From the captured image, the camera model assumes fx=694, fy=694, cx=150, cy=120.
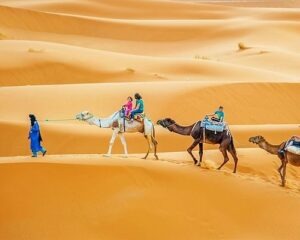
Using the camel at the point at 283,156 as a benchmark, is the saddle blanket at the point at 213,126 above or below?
above

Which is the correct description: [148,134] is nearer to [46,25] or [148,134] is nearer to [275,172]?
[275,172]

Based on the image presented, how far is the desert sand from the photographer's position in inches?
460

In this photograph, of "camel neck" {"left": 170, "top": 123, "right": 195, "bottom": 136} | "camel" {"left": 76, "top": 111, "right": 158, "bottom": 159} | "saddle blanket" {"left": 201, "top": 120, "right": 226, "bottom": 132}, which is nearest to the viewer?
"saddle blanket" {"left": 201, "top": 120, "right": 226, "bottom": 132}

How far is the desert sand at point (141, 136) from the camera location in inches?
460

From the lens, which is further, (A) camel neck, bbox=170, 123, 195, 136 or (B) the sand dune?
(A) camel neck, bbox=170, 123, 195, 136

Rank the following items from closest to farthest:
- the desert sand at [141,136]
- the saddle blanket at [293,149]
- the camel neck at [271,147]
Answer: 1. the desert sand at [141,136]
2. the saddle blanket at [293,149]
3. the camel neck at [271,147]

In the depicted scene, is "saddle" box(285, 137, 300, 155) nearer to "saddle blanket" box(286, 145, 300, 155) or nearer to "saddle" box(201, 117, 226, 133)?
"saddle blanket" box(286, 145, 300, 155)

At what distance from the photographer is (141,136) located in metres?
19.6

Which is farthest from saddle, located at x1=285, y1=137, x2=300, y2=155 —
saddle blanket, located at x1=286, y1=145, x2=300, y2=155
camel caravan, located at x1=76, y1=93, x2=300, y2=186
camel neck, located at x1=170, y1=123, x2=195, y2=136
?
camel neck, located at x1=170, y1=123, x2=195, y2=136

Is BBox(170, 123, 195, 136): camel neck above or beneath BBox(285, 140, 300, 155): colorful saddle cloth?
above

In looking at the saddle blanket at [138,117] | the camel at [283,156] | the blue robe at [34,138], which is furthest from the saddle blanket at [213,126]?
the blue robe at [34,138]

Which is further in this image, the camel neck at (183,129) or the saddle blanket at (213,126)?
the camel neck at (183,129)

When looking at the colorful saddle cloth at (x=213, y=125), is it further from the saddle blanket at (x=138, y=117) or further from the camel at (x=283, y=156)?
the saddle blanket at (x=138, y=117)

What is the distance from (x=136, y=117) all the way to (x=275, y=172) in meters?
3.65
